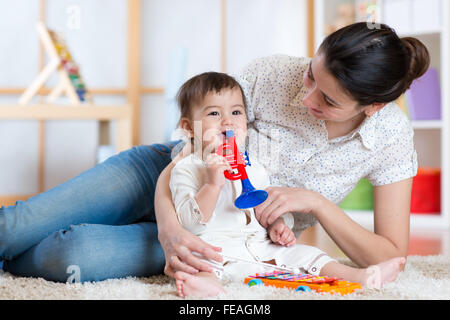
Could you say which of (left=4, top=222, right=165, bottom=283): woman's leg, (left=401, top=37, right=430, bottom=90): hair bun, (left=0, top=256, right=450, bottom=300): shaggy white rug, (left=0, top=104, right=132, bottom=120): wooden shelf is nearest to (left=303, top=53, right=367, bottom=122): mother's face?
(left=401, top=37, right=430, bottom=90): hair bun

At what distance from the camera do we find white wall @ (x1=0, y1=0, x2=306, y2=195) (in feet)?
10.3

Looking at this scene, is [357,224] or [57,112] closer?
[357,224]

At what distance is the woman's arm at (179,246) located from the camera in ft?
2.95

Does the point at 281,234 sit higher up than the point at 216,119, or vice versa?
the point at 216,119

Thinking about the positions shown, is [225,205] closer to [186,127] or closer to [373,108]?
[186,127]

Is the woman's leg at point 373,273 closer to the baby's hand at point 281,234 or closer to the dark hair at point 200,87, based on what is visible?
the baby's hand at point 281,234

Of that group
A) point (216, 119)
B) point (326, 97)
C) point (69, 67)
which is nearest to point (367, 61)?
point (326, 97)

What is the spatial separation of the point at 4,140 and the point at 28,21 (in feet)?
2.36

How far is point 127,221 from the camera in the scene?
1.24 metres

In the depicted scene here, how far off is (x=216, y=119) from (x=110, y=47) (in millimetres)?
2265

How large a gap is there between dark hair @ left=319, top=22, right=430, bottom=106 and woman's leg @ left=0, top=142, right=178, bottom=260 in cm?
52

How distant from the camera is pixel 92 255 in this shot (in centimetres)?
102
